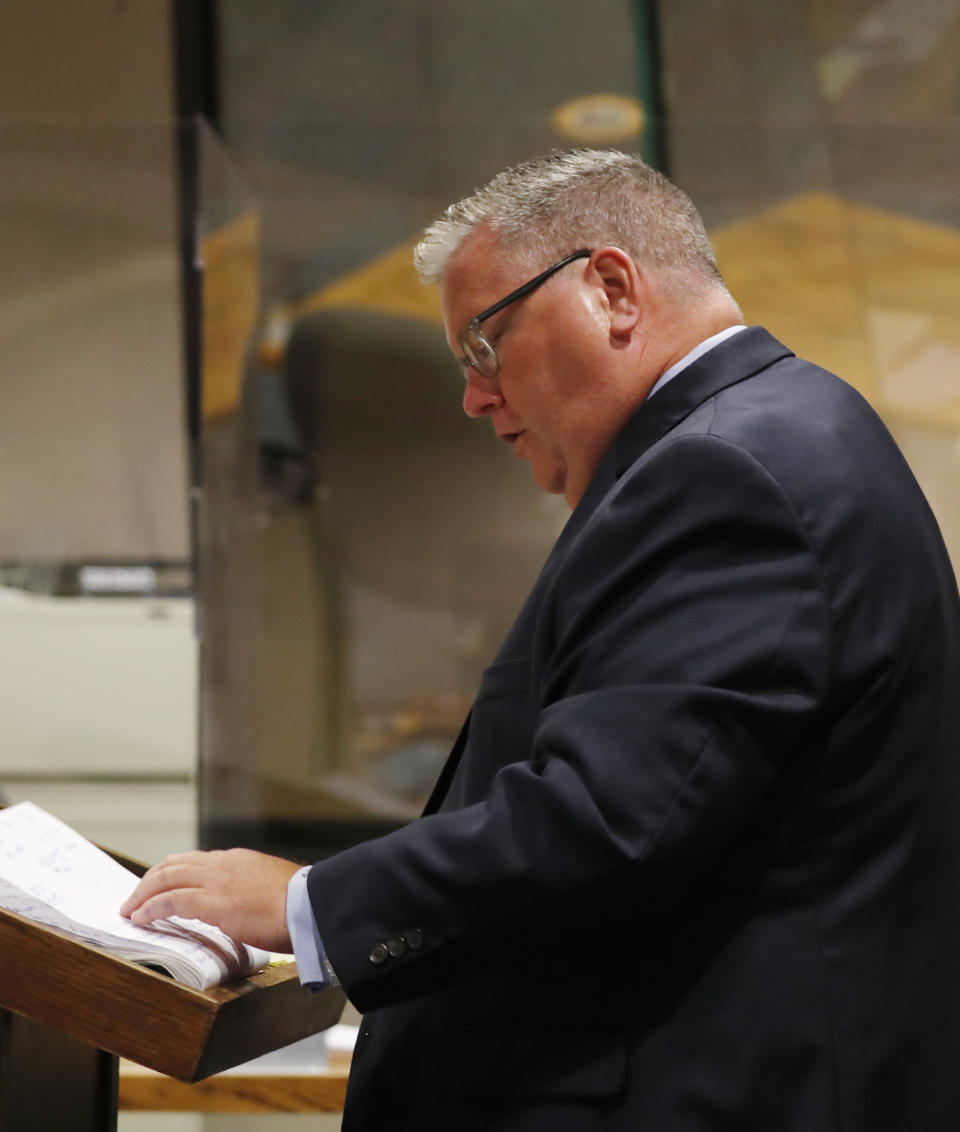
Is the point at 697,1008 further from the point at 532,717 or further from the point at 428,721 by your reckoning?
the point at 428,721

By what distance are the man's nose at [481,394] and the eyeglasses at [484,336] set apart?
2 centimetres

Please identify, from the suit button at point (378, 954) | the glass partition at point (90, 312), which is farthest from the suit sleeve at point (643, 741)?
the glass partition at point (90, 312)

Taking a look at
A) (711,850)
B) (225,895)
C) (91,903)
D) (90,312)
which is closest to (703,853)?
(711,850)

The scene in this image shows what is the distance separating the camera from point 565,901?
89 cm

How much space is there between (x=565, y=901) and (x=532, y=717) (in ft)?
0.64

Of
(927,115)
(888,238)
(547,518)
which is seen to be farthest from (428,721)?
(927,115)

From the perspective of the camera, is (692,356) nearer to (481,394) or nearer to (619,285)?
(619,285)

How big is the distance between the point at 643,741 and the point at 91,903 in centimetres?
47

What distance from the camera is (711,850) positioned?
89 centimetres

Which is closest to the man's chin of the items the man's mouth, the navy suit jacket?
the man's mouth

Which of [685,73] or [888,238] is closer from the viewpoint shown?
[888,238]


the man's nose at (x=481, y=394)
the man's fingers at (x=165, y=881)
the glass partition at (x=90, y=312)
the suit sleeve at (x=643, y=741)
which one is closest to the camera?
the suit sleeve at (x=643, y=741)

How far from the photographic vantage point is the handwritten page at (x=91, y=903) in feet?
3.05

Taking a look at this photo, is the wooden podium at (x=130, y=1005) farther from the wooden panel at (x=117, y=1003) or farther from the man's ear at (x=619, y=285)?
the man's ear at (x=619, y=285)
